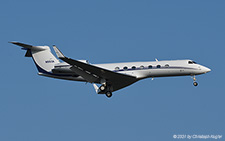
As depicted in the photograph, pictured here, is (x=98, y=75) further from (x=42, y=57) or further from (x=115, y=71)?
(x=42, y=57)

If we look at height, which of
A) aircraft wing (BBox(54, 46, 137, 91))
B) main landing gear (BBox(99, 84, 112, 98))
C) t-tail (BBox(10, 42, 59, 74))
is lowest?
main landing gear (BBox(99, 84, 112, 98))

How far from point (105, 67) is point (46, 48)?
604cm

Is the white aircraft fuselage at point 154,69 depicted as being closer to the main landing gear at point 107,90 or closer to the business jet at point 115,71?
the business jet at point 115,71

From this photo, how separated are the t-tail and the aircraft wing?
11.8 ft

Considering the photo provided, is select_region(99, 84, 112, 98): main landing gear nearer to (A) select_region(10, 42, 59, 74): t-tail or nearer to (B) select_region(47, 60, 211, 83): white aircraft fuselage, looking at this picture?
(B) select_region(47, 60, 211, 83): white aircraft fuselage

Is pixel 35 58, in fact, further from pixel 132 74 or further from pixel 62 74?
pixel 132 74

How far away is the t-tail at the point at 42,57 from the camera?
35281 millimetres

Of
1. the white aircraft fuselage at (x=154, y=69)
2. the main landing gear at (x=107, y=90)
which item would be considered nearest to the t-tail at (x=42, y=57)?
the white aircraft fuselage at (x=154, y=69)

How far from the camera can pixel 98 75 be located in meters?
33.5

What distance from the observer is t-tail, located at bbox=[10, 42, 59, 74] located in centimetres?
3528

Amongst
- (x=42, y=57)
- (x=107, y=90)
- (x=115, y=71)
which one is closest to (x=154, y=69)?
(x=115, y=71)

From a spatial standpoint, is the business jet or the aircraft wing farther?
the business jet

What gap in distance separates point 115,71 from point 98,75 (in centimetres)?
163

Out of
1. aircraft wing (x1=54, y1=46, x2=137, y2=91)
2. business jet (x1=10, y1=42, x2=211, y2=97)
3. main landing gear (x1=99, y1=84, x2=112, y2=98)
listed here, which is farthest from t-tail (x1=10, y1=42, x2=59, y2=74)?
main landing gear (x1=99, y1=84, x2=112, y2=98)
